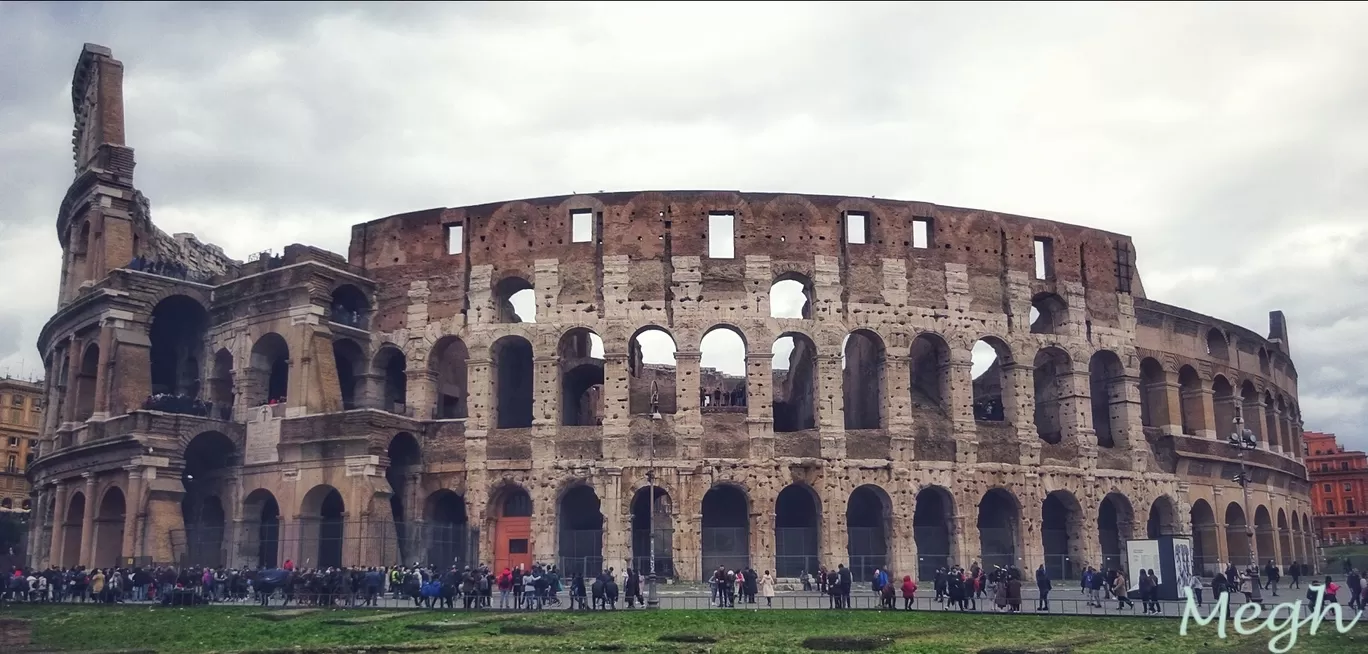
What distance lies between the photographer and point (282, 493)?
115 ft

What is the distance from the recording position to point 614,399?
3519cm

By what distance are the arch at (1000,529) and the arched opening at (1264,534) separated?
41.2ft

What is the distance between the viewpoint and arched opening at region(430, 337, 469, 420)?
38028mm

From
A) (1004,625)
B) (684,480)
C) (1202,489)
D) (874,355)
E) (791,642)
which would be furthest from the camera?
(1202,489)

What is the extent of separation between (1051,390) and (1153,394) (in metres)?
4.60

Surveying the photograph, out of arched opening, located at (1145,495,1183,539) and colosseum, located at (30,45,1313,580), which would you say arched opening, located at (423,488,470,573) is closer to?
colosseum, located at (30,45,1313,580)

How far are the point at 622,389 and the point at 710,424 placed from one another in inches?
111

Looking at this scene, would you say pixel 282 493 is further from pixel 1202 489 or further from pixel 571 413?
pixel 1202 489

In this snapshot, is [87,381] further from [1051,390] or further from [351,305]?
[1051,390]

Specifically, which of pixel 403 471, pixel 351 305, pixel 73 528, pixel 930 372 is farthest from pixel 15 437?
pixel 930 372

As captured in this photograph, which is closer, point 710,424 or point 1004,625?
point 1004,625

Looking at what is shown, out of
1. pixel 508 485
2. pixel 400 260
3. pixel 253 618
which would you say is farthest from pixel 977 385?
pixel 253 618

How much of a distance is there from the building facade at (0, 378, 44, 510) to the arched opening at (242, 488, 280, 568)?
38.9m

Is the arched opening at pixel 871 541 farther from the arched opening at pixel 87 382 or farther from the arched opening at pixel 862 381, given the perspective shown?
the arched opening at pixel 87 382
